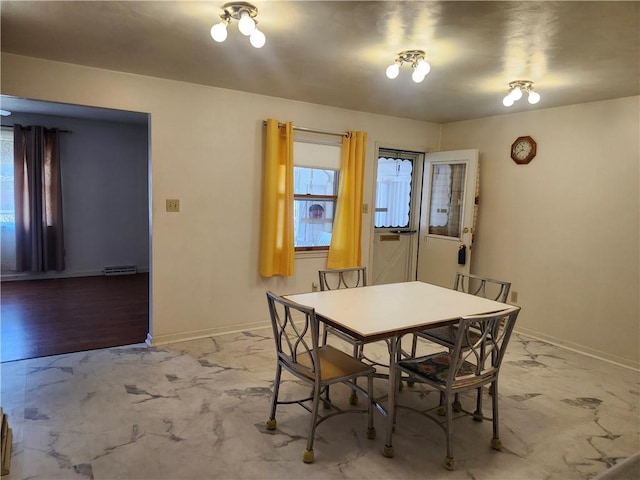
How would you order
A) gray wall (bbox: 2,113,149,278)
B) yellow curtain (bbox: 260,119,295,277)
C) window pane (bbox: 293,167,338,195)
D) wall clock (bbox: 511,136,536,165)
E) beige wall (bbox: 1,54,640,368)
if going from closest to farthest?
beige wall (bbox: 1,54,640,368), yellow curtain (bbox: 260,119,295,277), wall clock (bbox: 511,136,536,165), window pane (bbox: 293,167,338,195), gray wall (bbox: 2,113,149,278)

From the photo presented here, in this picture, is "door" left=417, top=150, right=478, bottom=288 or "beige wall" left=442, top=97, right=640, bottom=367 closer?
"beige wall" left=442, top=97, right=640, bottom=367

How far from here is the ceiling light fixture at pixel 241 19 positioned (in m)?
2.05

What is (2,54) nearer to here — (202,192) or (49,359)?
(202,192)

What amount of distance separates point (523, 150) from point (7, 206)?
676cm

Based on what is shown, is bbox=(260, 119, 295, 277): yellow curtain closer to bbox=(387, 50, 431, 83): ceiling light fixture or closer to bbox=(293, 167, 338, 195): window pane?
bbox=(293, 167, 338, 195): window pane

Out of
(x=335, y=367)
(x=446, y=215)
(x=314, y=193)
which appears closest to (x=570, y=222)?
(x=446, y=215)

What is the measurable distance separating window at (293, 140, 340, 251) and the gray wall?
11.6 feet

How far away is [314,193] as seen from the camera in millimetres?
4547

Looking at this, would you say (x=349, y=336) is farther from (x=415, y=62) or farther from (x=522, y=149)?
(x=522, y=149)

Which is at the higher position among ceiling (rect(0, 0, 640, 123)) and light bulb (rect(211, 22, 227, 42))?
ceiling (rect(0, 0, 640, 123))

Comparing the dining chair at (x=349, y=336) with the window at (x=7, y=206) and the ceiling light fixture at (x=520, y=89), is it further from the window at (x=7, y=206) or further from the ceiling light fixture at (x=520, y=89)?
the window at (x=7, y=206)

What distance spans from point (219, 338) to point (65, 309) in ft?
6.68

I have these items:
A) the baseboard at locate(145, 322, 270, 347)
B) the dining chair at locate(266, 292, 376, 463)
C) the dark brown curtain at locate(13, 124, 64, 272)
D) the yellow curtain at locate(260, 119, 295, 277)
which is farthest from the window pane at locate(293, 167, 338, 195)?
the dark brown curtain at locate(13, 124, 64, 272)

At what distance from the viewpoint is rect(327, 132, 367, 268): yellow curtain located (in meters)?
4.54
